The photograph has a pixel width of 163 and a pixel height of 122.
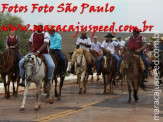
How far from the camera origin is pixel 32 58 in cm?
1410

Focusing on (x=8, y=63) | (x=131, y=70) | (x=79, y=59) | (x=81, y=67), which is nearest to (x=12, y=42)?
(x=8, y=63)

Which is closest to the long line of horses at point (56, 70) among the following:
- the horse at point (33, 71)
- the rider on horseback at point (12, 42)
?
the horse at point (33, 71)

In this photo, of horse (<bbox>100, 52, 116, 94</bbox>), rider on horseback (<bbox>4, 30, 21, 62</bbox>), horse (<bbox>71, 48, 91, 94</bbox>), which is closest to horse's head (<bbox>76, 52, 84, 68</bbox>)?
horse (<bbox>71, 48, 91, 94</bbox>)

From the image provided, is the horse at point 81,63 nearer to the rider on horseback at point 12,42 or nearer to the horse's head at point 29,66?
the rider on horseback at point 12,42

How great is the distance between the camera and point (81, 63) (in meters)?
21.6

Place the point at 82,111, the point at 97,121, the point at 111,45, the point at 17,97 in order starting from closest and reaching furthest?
the point at 97,121
the point at 82,111
the point at 17,97
the point at 111,45

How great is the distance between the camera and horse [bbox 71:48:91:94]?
2125 centimetres

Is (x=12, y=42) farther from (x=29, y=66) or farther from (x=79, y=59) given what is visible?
(x=29, y=66)

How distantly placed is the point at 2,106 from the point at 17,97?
3.38 metres

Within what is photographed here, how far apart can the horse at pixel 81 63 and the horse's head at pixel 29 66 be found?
7029mm

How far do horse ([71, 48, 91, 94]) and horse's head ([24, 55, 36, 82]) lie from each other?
277 inches

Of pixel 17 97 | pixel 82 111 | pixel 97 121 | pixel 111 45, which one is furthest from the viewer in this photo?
pixel 111 45

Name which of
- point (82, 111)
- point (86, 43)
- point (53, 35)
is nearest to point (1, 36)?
point (86, 43)

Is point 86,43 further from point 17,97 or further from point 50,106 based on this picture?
point 50,106
